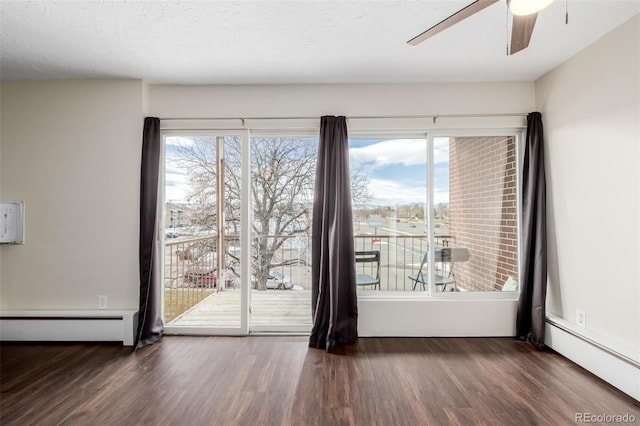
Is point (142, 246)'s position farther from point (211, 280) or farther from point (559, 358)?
point (559, 358)

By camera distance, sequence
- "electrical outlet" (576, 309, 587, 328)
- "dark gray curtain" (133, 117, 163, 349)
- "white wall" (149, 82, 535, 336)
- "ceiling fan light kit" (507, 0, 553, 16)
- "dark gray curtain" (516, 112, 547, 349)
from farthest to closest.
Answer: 1. "white wall" (149, 82, 535, 336)
2. "dark gray curtain" (133, 117, 163, 349)
3. "dark gray curtain" (516, 112, 547, 349)
4. "electrical outlet" (576, 309, 587, 328)
5. "ceiling fan light kit" (507, 0, 553, 16)

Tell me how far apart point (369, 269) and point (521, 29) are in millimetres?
2311

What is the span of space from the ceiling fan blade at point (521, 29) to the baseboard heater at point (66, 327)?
3.50 m

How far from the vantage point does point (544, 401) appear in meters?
1.98

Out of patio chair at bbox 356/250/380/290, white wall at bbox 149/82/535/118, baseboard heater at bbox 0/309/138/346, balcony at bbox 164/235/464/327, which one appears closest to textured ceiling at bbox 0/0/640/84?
white wall at bbox 149/82/535/118

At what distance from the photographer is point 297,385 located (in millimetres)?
2168

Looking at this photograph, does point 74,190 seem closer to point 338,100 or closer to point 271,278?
point 271,278

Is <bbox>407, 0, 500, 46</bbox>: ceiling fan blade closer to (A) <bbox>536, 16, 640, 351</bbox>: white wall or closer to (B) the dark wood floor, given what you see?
(A) <bbox>536, 16, 640, 351</bbox>: white wall

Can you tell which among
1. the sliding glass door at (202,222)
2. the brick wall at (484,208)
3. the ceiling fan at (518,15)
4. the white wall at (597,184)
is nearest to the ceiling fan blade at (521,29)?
the ceiling fan at (518,15)

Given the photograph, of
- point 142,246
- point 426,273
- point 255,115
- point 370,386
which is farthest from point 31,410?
point 426,273

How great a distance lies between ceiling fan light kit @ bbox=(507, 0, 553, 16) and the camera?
1.22 metres

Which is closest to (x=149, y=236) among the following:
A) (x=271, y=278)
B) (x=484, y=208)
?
(x=271, y=278)

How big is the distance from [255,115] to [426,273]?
2.37m

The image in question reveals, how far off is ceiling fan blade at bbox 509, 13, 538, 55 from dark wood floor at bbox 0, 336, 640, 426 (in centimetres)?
207
